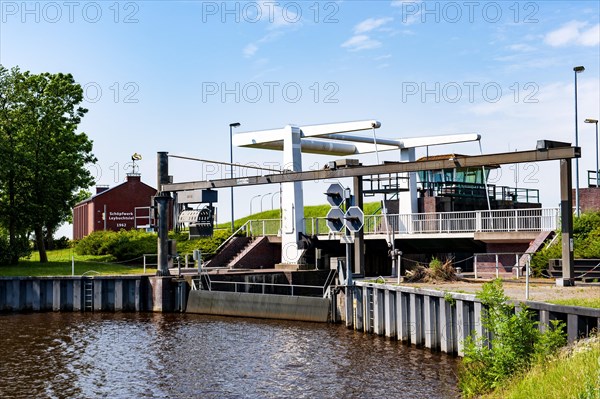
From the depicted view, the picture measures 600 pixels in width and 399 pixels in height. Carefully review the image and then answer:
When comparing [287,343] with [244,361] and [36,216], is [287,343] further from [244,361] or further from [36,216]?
[36,216]

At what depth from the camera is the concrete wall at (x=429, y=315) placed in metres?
16.4

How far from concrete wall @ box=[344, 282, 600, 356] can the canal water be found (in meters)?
0.54

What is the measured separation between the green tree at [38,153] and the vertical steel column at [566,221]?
32.9 metres

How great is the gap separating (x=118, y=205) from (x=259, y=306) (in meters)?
39.9

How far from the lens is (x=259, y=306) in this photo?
32906mm

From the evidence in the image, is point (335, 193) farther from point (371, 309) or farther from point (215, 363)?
point (215, 363)

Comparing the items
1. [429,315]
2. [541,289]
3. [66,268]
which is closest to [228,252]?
[66,268]

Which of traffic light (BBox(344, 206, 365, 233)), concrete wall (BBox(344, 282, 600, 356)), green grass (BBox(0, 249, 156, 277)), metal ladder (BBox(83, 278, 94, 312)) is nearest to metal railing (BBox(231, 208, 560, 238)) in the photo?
green grass (BBox(0, 249, 156, 277))

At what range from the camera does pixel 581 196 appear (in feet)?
Answer: 162

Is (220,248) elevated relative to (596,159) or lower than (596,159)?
lower

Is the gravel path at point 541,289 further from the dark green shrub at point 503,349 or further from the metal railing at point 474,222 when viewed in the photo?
the metal railing at point 474,222

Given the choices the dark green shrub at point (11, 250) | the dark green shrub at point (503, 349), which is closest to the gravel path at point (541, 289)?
the dark green shrub at point (503, 349)

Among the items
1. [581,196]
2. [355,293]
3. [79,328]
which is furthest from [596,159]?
[79,328]

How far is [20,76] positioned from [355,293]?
3194 centimetres
